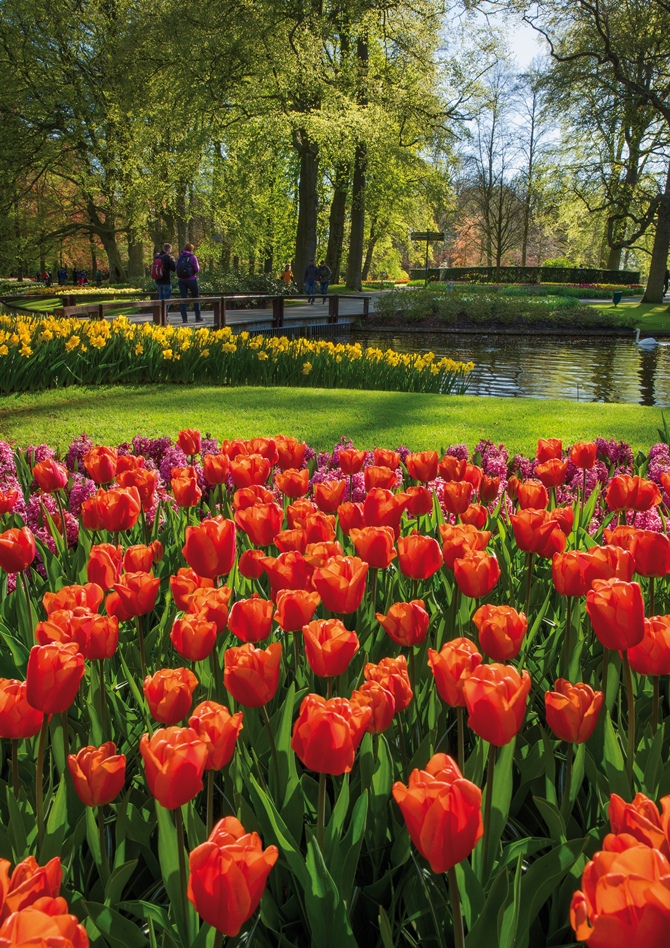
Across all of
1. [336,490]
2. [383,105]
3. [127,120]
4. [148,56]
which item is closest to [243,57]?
[148,56]

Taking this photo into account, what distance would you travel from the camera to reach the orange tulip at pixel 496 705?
1.06 metres

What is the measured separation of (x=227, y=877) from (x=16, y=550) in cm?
124

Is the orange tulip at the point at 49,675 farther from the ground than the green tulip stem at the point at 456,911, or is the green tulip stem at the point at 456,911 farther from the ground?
the orange tulip at the point at 49,675

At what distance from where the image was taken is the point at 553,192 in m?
31.2

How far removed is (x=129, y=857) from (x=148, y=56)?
27541mm

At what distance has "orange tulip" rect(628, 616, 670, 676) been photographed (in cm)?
133

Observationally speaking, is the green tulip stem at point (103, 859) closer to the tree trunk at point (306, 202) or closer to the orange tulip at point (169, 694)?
the orange tulip at point (169, 694)

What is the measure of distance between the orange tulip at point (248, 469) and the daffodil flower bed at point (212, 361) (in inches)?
251

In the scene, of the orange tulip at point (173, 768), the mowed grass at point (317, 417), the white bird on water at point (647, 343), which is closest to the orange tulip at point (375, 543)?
the orange tulip at point (173, 768)

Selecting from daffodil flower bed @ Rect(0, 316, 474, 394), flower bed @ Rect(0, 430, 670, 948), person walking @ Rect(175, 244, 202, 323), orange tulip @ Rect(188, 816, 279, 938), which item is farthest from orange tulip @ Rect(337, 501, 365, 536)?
person walking @ Rect(175, 244, 202, 323)

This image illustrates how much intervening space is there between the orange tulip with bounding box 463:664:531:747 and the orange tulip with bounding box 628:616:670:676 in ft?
1.23

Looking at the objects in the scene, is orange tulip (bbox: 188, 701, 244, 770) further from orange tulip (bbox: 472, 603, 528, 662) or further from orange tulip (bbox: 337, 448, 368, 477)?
orange tulip (bbox: 337, 448, 368, 477)

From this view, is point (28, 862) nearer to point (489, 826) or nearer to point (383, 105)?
point (489, 826)

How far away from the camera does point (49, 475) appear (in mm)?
2557
